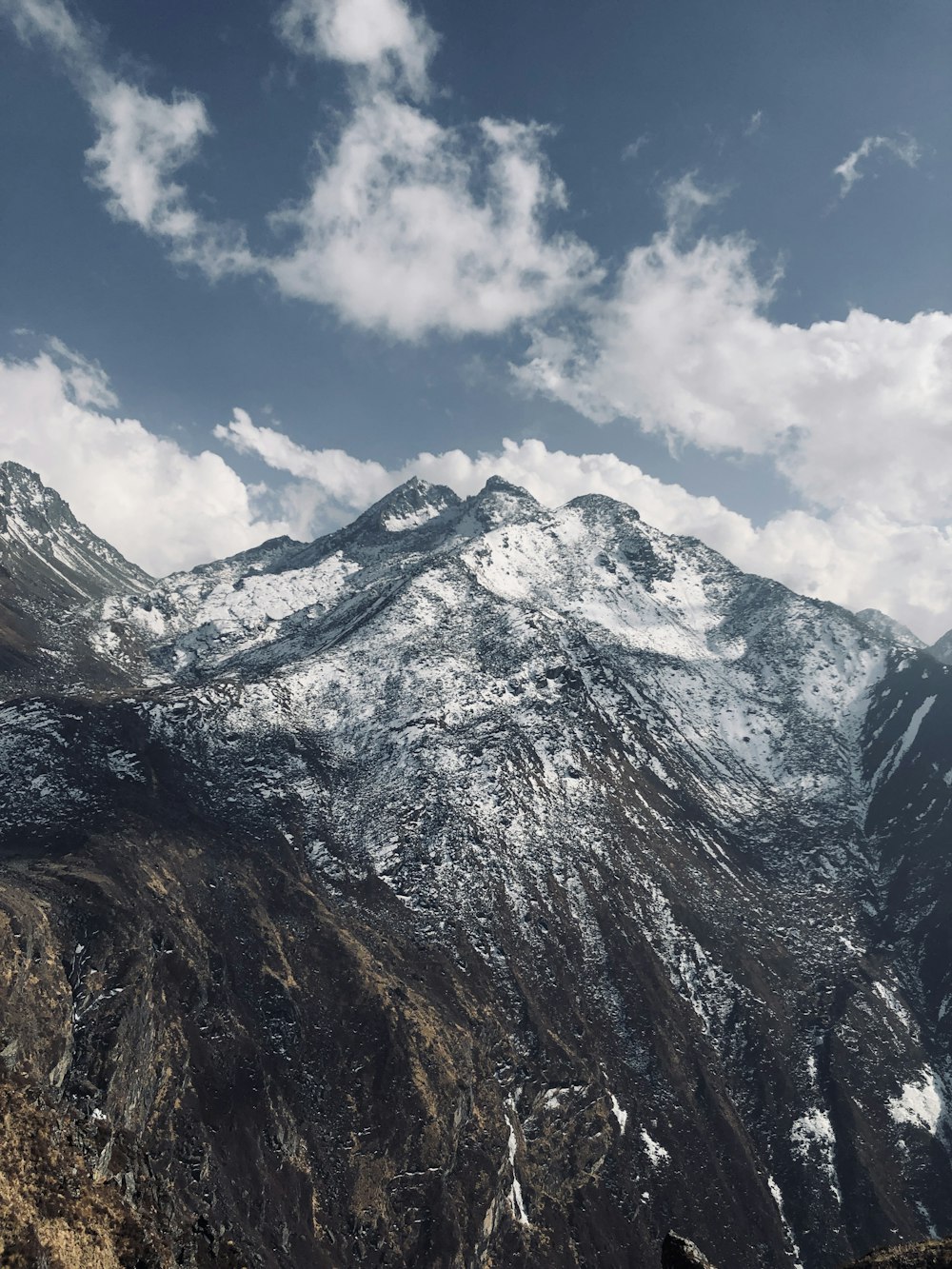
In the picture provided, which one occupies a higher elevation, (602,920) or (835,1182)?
(602,920)

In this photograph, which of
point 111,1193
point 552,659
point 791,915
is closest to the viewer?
point 111,1193

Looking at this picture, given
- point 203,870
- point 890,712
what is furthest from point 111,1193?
point 890,712

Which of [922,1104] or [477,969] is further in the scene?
[477,969]

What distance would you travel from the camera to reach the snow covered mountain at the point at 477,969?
81.6 m

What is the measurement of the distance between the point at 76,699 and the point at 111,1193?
159 meters

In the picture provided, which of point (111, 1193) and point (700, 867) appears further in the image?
point (700, 867)

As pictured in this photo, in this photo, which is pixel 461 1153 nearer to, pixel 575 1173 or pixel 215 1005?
pixel 575 1173

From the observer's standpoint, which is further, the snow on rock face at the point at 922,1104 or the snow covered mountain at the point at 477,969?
the snow on rock face at the point at 922,1104

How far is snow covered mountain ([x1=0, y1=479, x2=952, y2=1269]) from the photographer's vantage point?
81562 millimetres

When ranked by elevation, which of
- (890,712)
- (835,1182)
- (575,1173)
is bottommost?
(575,1173)

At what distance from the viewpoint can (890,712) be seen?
644 feet

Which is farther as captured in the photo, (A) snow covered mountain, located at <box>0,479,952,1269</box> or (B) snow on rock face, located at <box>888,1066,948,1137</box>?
(B) snow on rock face, located at <box>888,1066,948,1137</box>

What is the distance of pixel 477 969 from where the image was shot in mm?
114375

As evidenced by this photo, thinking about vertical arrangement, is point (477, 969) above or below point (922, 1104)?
below
